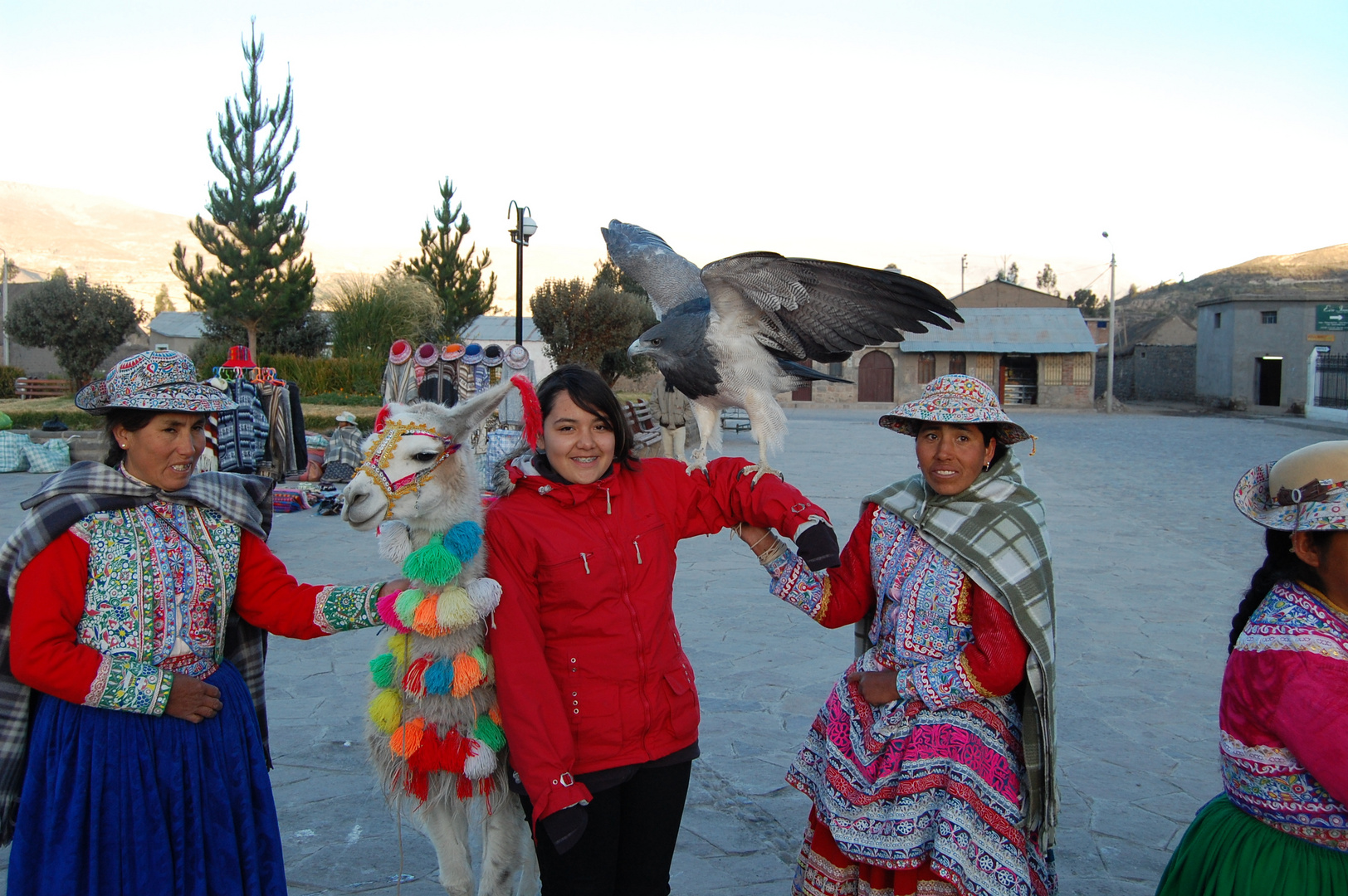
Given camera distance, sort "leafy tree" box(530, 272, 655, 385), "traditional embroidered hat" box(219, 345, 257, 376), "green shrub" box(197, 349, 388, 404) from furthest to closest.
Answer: "leafy tree" box(530, 272, 655, 385), "green shrub" box(197, 349, 388, 404), "traditional embroidered hat" box(219, 345, 257, 376)

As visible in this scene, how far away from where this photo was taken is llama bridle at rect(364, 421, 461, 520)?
235cm

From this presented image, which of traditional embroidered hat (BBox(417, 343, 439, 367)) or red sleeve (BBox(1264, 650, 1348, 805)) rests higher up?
traditional embroidered hat (BBox(417, 343, 439, 367))

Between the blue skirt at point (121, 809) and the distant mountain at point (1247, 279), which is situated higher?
the distant mountain at point (1247, 279)

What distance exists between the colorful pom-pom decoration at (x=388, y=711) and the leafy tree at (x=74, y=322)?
1129 inches

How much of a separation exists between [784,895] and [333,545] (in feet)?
22.7

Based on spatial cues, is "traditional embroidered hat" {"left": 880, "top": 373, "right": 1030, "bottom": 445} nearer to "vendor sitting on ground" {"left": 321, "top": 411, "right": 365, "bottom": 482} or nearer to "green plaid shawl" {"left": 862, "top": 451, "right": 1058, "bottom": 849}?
"green plaid shawl" {"left": 862, "top": 451, "right": 1058, "bottom": 849}

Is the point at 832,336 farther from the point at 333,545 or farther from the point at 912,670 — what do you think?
the point at 333,545

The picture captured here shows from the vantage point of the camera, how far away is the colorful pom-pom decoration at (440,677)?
2320 millimetres

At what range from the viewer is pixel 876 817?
2.16 metres

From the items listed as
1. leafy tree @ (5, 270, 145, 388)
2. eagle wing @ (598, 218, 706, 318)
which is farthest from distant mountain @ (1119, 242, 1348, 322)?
eagle wing @ (598, 218, 706, 318)

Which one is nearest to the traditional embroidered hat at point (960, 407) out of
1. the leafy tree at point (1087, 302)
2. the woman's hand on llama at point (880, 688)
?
the woman's hand on llama at point (880, 688)

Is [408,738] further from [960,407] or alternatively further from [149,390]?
[960,407]

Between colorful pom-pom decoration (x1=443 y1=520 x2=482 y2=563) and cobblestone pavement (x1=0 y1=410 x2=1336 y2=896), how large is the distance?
531 mm

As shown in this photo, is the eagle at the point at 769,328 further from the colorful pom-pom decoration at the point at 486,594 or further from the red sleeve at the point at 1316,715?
the red sleeve at the point at 1316,715
